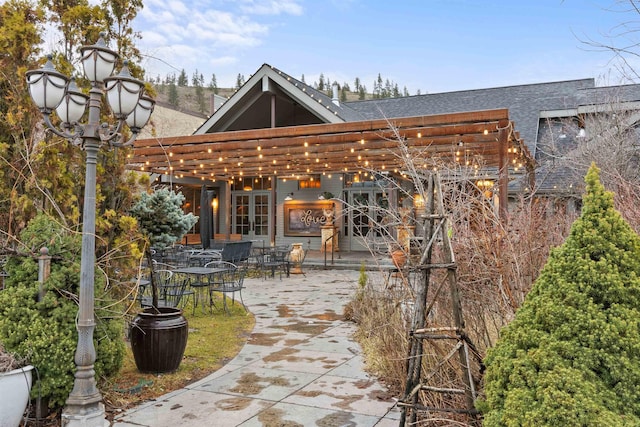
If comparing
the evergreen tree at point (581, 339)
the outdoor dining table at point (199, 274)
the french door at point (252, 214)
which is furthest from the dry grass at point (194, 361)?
the french door at point (252, 214)

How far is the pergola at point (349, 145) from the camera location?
8.75 metres

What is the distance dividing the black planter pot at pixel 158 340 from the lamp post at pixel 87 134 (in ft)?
3.11

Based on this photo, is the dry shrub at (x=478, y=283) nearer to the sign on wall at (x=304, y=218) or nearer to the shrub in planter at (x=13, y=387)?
the shrub in planter at (x=13, y=387)

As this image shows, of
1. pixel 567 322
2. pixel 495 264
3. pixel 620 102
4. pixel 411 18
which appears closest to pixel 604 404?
pixel 567 322

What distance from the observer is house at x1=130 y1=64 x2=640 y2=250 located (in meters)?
9.66

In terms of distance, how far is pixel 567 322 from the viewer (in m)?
2.04

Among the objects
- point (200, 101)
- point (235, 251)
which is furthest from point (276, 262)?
point (200, 101)

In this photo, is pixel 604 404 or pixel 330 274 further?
pixel 330 274

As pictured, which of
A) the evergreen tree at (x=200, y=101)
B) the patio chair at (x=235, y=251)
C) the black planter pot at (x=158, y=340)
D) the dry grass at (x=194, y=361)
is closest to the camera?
the dry grass at (x=194, y=361)

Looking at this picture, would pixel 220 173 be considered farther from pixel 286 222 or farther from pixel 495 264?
pixel 495 264

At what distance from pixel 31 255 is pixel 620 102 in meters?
12.2

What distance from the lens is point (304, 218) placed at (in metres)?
19.6

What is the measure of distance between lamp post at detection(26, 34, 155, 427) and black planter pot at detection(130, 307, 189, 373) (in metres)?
0.95

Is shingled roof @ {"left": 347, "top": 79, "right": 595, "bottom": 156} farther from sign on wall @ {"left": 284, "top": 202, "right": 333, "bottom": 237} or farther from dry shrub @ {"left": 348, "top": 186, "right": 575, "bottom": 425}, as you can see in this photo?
dry shrub @ {"left": 348, "top": 186, "right": 575, "bottom": 425}
